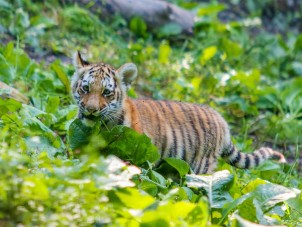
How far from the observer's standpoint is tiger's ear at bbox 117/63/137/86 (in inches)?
284

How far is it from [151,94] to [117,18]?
2.10 m

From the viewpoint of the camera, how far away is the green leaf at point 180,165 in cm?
638

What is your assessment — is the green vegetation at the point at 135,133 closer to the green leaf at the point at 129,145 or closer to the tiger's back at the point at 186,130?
the green leaf at the point at 129,145

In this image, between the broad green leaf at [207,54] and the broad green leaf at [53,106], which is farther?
the broad green leaf at [207,54]

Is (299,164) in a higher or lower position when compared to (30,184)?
lower

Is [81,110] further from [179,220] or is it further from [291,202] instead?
[179,220]

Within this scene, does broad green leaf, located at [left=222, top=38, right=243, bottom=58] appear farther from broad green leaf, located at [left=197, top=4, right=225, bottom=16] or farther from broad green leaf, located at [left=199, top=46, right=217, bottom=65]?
broad green leaf, located at [left=197, top=4, right=225, bottom=16]

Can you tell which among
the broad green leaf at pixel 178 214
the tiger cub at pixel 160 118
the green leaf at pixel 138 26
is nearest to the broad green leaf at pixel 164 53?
Result: the green leaf at pixel 138 26

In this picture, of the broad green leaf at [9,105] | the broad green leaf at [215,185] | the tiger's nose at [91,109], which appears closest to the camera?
the broad green leaf at [215,185]

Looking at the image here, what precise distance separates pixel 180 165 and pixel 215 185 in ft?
2.25

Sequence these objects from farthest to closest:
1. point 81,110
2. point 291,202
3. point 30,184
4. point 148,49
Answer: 1. point 148,49
2. point 81,110
3. point 291,202
4. point 30,184

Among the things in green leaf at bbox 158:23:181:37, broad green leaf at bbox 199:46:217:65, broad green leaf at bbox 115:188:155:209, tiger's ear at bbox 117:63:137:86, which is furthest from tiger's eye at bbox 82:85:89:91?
green leaf at bbox 158:23:181:37

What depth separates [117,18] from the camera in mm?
11680

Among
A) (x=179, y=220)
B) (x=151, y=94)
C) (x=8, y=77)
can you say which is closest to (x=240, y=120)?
(x=151, y=94)
